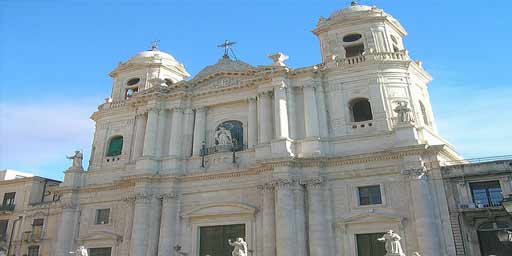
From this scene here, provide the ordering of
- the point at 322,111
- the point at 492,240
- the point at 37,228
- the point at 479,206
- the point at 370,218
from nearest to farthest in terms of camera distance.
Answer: the point at 492,240 → the point at 479,206 → the point at 370,218 → the point at 322,111 → the point at 37,228

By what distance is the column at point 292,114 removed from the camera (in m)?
24.5

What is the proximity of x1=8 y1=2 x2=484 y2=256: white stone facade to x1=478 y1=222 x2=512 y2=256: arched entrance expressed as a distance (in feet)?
4.59

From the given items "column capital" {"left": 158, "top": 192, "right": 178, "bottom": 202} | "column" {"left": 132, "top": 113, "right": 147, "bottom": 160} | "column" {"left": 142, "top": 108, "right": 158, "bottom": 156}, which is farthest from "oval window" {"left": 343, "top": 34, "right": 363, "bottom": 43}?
"column capital" {"left": 158, "top": 192, "right": 178, "bottom": 202}

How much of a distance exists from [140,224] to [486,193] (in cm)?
1781

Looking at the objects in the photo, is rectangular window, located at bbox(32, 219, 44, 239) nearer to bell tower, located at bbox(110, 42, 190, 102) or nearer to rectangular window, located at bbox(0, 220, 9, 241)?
rectangular window, located at bbox(0, 220, 9, 241)

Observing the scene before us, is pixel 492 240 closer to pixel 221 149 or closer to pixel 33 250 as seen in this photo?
pixel 221 149

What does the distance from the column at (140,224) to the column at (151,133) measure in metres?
2.92

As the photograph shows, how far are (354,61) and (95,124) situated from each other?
1858cm

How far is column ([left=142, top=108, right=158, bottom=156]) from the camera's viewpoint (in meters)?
26.8

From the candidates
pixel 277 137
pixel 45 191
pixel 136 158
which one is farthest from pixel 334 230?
pixel 45 191

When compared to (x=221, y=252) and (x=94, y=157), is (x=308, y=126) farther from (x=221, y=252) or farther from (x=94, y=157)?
(x=94, y=157)

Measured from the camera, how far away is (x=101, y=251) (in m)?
25.8

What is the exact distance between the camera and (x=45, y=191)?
33.7 m

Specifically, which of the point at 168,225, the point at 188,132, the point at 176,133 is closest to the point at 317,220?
the point at 168,225
